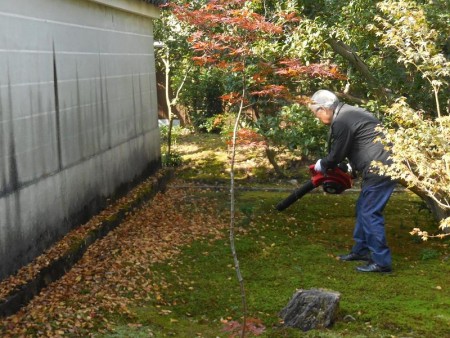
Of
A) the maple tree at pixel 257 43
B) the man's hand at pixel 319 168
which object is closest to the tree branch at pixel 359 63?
the maple tree at pixel 257 43

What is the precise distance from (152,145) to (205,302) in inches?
226

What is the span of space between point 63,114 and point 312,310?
368 cm

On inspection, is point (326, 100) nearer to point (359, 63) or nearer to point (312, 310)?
point (359, 63)

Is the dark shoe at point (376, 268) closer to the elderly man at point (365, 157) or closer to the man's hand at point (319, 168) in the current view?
the elderly man at point (365, 157)

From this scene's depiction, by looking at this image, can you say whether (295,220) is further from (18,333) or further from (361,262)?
(18,333)

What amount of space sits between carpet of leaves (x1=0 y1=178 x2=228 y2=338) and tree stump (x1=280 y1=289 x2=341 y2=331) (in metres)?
1.42

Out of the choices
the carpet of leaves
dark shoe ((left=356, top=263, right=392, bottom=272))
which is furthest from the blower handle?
dark shoe ((left=356, top=263, right=392, bottom=272))

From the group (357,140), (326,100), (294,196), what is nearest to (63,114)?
(326,100)

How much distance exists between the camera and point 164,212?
33.4ft

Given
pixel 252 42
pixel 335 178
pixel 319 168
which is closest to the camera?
pixel 319 168

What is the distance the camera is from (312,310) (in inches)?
236

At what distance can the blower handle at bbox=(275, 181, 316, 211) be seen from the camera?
10.3m

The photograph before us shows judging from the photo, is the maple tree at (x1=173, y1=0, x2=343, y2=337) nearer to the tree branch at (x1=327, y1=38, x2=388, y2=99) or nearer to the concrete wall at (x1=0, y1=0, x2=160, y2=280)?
the tree branch at (x1=327, y1=38, x2=388, y2=99)

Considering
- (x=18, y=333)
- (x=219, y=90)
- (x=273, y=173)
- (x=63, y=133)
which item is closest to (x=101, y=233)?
(x=63, y=133)
